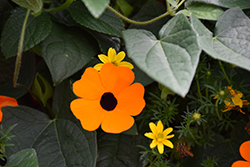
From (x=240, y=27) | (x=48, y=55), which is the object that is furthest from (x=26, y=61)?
(x=240, y=27)

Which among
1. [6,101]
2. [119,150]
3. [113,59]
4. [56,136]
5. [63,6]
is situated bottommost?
[119,150]

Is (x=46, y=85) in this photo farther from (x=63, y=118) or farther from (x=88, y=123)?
(x=88, y=123)

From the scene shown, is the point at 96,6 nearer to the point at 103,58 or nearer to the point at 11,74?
the point at 103,58

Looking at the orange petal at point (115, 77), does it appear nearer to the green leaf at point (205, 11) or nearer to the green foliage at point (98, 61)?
the green foliage at point (98, 61)

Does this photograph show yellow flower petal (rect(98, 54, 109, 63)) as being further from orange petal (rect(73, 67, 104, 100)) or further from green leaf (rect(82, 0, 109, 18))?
green leaf (rect(82, 0, 109, 18))

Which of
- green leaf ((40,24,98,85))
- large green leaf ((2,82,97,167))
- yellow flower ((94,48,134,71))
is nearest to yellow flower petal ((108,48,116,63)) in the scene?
yellow flower ((94,48,134,71))

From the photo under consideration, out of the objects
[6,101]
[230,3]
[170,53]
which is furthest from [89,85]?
[230,3]
